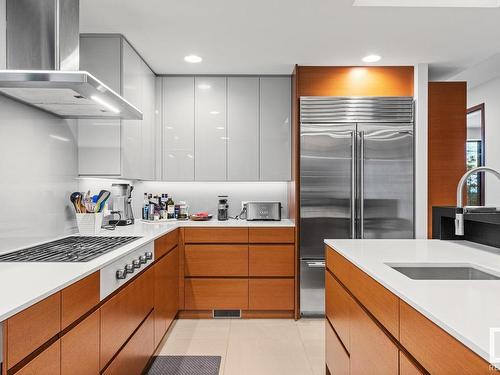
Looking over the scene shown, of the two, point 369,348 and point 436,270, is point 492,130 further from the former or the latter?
point 369,348

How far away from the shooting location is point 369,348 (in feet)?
5.14

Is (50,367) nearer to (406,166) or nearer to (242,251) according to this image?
(242,251)

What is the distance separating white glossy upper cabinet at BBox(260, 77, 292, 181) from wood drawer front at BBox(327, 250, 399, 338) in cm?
184

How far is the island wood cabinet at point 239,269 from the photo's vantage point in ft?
11.6

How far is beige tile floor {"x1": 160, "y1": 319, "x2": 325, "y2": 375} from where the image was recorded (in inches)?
103

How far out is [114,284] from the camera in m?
1.85

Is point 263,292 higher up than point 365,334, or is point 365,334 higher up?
point 365,334

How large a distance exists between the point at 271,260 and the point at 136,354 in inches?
64.3

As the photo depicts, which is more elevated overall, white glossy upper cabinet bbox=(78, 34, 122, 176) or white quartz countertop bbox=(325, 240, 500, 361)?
white glossy upper cabinet bbox=(78, 34, 122, 176)

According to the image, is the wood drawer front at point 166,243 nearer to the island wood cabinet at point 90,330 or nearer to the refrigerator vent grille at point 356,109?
the island wood cabinet at point 90,330

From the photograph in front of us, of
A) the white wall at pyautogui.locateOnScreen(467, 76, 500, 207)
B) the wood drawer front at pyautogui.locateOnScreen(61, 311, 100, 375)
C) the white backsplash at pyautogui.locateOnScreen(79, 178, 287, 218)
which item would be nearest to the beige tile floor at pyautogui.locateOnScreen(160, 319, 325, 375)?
the wood drawer front at pyautogui.locateOnScreen(61, 311, 100, 375)

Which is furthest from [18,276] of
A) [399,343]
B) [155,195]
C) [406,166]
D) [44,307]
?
[406,166]

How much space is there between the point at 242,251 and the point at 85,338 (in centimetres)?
209

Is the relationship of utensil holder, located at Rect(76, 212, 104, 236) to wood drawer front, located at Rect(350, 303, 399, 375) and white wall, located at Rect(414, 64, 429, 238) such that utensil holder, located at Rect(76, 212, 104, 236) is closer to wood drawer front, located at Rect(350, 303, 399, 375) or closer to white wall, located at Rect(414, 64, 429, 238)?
wood drawer front, located at Rect(350, 303, 399, 375)
